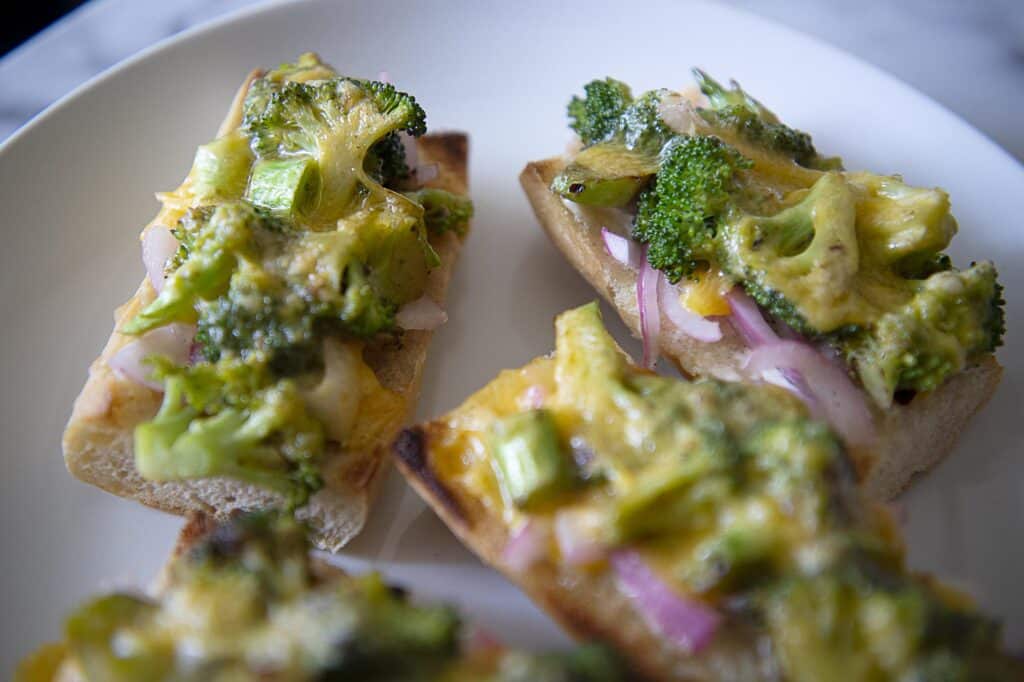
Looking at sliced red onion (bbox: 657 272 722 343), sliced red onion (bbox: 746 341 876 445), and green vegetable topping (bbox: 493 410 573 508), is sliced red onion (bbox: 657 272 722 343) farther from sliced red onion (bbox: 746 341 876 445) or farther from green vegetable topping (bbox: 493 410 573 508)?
green vegetable topping (bbox: 493 410 573 508)

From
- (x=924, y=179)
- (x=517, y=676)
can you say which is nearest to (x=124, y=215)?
(x=517, y=676)

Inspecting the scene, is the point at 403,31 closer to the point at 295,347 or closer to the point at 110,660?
the point at 295,347

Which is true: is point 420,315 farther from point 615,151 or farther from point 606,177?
point 615,151

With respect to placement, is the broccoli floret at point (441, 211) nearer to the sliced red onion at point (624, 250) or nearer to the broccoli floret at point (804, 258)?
the sliced red onion at point (624, 250)

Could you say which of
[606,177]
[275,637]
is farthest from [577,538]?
[606,177]

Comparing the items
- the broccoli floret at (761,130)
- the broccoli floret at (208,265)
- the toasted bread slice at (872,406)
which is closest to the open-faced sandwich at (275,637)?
the broccoli floret at (208,265)
